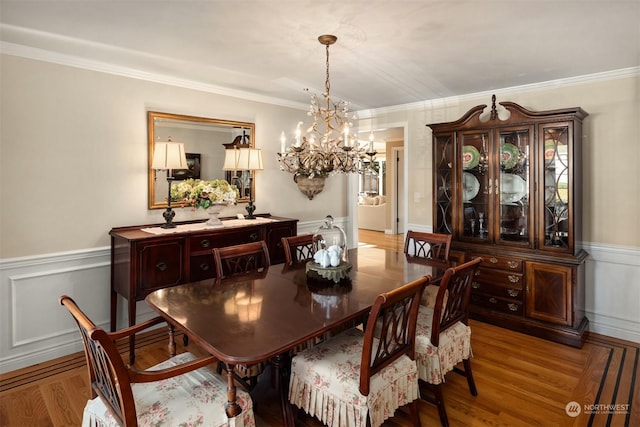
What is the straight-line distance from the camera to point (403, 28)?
2.37 m

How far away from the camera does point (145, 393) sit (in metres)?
1.62

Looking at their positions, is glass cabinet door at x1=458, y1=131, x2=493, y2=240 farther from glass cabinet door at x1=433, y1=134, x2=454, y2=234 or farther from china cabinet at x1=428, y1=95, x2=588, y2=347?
glass cabinet door at x1=433, y1=134, x2=454, y2=234

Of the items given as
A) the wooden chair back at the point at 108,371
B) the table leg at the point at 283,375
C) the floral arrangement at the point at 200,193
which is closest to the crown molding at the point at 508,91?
the floral arrangement at the point at 200,193

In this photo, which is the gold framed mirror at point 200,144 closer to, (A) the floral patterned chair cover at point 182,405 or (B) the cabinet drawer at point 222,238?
(B) the cabinet drawer at point 222,238

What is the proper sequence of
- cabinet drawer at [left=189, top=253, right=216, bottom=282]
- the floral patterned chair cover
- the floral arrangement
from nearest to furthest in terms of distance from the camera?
the floral patterned chair cover
cabinet drawer at [left=189, top=253, right=216, bottom=282]
the floral arrangement

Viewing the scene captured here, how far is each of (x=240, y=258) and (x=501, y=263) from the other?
8.25 ft

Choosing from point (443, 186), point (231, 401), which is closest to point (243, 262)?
point (231, 401)

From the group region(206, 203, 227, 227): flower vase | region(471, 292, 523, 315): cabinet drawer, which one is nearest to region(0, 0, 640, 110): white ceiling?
region(206, 203, 227, 227): flower vase

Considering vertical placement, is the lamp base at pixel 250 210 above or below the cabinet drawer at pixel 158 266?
above

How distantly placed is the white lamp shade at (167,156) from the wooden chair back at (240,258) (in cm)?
103

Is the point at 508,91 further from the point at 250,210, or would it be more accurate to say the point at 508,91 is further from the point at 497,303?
the point at 250,210

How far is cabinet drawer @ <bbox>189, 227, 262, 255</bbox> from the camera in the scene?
10.6 feet

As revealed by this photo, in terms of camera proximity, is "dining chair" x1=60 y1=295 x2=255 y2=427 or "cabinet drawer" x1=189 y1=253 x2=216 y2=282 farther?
"cabinet drawer" x1=189 y1=253 x2=216 y2=282

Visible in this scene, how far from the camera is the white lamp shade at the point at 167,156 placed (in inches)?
128
